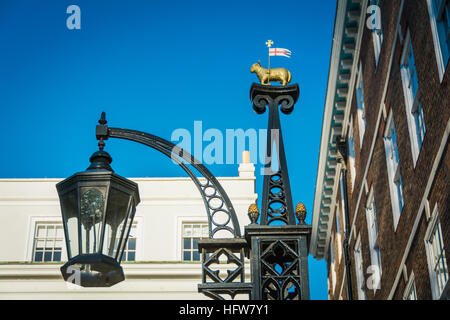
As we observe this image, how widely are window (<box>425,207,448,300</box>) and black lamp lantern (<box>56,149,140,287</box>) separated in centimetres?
762

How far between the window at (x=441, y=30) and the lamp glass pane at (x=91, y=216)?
7365 mm

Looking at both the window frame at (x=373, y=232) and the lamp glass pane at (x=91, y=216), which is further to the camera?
the window frame at (x=373, y=232)

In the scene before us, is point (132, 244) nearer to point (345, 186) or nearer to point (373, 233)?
point (345, 186)

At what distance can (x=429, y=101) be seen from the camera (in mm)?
15164

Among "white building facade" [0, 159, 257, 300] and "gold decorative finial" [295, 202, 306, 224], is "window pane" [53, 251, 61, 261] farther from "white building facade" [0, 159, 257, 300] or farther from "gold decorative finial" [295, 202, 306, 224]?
"gold decorative finial" [295, 202, 306, 224]

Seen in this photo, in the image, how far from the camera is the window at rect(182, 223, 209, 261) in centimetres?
3508

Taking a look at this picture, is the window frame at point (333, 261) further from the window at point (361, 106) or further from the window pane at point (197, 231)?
the window at point (361, 106)

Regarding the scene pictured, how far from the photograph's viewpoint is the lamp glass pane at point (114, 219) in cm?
869

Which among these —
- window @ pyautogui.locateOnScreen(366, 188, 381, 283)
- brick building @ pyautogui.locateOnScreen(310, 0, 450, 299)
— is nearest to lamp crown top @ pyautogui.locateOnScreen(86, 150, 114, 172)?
brick building @ pyautogui.locateOnScreen(310, 0, 450, 299)

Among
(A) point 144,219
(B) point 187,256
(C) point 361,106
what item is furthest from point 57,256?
(C) point 361,106

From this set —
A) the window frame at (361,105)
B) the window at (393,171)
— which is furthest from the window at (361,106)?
the window at (393,171)

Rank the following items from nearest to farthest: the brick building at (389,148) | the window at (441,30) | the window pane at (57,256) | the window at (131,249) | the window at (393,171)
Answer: the window at (441,30) < the brick building at (389,148) < the window at (393,171) < the window pane at (57,256) < the window at (131,249)
